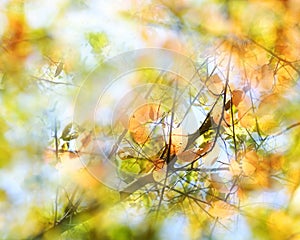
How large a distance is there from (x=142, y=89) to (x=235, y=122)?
18cm

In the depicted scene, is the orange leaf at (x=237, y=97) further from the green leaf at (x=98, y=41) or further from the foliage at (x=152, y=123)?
the green leaf at (x=98, y=41)

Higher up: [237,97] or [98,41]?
[98,41]

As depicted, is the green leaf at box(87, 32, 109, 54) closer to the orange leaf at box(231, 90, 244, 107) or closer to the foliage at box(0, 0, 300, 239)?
the foliage at box(0, 0, 300, 239)

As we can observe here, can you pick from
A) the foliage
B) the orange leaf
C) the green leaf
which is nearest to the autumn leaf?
the foliage

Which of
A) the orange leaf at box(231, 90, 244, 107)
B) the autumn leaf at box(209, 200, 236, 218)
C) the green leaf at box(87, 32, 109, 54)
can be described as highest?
the green leaf at box(87, 32, 109, 54)

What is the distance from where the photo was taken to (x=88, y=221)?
84 cm

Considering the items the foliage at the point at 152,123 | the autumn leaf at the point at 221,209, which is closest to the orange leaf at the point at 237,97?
the foliage at the point at 152,123

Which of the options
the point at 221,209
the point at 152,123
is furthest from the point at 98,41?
the point at 221,209

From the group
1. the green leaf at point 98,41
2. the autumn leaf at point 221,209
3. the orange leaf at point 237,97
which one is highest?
the green leaf at point 98,41

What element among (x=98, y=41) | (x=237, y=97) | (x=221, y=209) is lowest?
(x=221, y=209)

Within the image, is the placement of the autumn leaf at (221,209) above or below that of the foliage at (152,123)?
below

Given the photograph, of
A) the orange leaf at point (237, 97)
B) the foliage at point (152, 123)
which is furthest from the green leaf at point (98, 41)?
the orange leaf at point (237, 97)

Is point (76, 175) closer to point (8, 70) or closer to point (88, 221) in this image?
point (88, 221)

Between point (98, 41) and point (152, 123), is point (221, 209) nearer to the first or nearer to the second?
point (152, 123)
